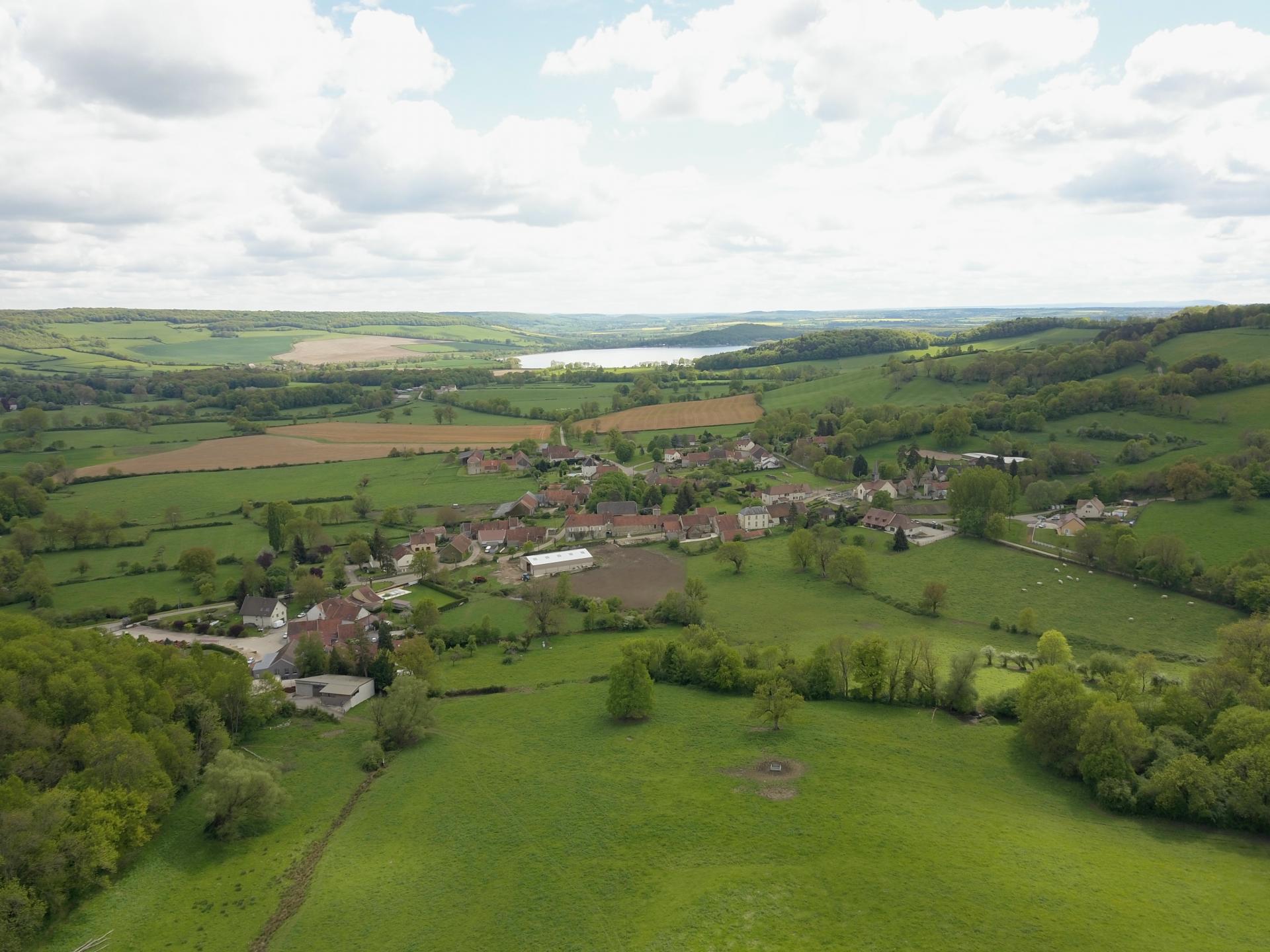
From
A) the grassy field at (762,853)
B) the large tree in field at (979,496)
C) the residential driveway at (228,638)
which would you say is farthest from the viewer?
the large tree in field at (979,496)

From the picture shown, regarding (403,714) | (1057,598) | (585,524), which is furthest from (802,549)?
(403,714)

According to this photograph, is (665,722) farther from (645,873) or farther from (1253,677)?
(1253,677)

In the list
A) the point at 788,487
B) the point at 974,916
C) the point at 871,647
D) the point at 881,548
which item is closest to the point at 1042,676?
the point at 871,647

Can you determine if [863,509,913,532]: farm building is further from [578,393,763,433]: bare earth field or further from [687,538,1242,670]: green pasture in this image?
[578,393,763,433]: bare earth field

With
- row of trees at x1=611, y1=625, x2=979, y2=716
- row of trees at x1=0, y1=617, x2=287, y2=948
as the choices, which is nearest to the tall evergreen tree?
row of trees at x1=611, y1=625, x2=979, y2=716

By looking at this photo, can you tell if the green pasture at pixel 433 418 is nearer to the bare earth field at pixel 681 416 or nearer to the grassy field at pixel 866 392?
the bare earth field at pixel 681 416

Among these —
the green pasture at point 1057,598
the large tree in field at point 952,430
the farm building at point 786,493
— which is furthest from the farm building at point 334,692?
the large tree in field at point 952,430

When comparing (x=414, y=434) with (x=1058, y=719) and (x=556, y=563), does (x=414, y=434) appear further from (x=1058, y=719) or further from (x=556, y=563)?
(x=1058, y=719)
